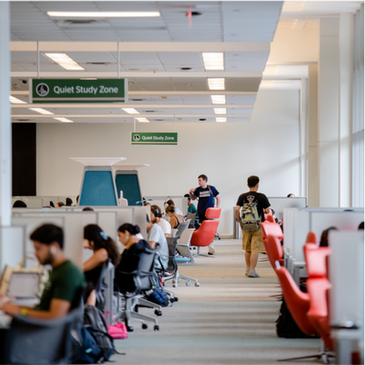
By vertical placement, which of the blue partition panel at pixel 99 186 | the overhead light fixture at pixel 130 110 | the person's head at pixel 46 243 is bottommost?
the person's head at pixel 46 243

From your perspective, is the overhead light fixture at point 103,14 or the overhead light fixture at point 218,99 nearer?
the overhead light fixture at point 103,14

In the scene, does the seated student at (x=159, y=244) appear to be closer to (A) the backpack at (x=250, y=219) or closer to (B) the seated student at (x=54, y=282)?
(A) the backpack at (x=250, y=219)

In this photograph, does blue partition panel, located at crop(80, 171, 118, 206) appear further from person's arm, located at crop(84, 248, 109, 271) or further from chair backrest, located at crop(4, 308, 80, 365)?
chair backrest, located at crop(4, 308, 80, 365)

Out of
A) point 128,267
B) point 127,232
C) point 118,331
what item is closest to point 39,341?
point 118,331

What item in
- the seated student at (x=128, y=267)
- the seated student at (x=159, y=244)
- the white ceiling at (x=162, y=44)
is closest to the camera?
the seated student at (x=128, y=267)

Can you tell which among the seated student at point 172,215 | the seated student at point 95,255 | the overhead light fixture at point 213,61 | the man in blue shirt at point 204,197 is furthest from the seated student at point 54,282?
the man in blue shirt at point 204,197

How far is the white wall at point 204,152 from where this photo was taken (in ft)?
54.4

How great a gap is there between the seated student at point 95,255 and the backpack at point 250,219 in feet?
12.6

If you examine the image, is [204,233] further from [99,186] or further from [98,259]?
[98,259]

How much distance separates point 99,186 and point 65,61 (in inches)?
81.8

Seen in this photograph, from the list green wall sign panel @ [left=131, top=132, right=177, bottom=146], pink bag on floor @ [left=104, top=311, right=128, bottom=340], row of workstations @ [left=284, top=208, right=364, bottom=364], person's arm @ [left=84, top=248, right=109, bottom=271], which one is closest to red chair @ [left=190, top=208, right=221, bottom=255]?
green wall sign panel @ [left=131, top=132, right=177, bottom=146]

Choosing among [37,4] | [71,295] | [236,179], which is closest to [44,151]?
[236,179]

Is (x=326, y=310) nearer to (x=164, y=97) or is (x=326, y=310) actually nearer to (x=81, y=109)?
(x=164, y=97)

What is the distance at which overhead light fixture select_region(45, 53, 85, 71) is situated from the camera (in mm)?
7898
